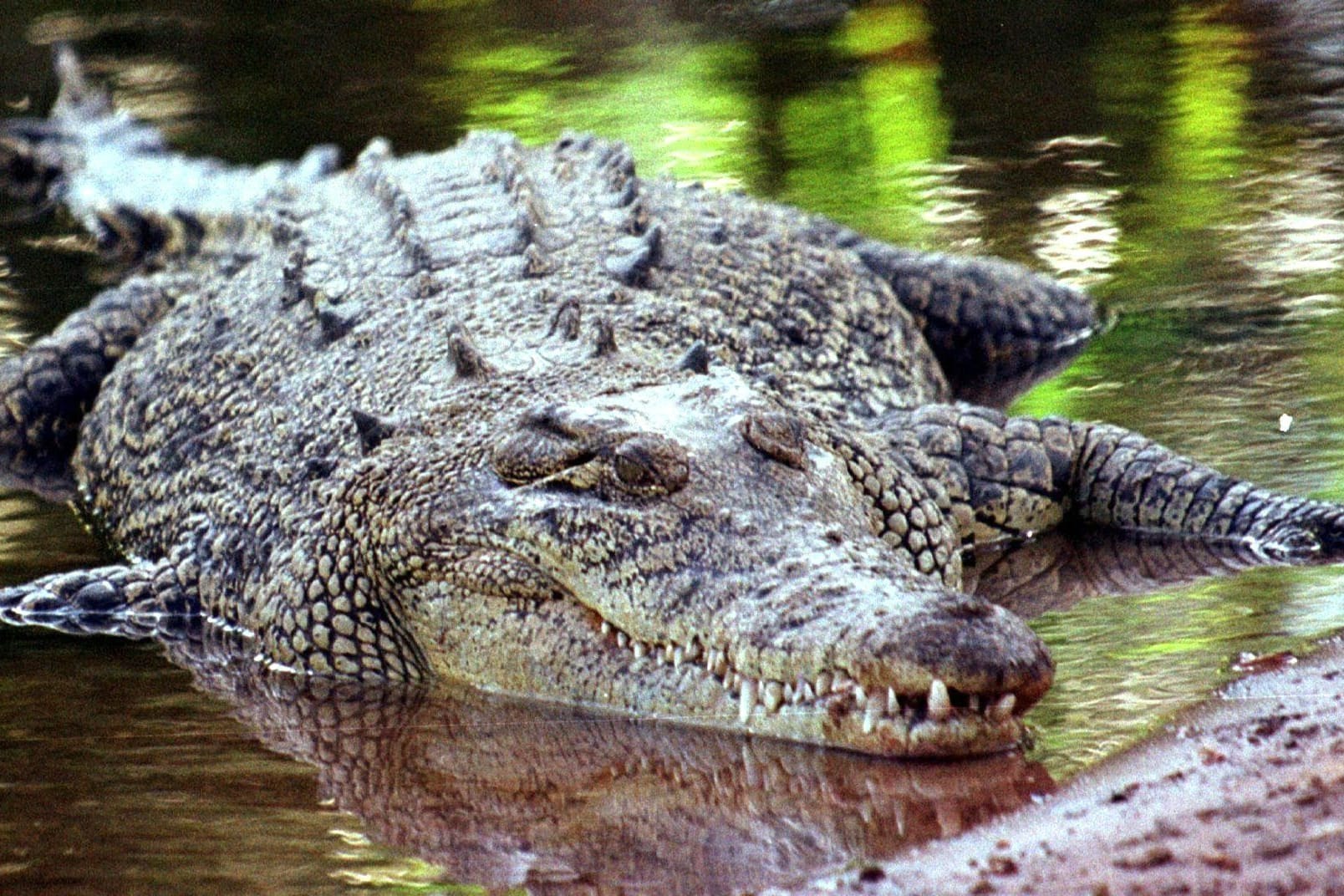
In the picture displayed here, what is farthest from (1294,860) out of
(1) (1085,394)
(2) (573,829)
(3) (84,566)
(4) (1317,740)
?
(3) (84,566)

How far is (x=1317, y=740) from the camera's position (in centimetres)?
362

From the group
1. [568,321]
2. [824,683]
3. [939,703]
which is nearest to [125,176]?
[568,321]

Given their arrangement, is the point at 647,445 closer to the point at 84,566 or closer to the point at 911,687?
the point at 911,687

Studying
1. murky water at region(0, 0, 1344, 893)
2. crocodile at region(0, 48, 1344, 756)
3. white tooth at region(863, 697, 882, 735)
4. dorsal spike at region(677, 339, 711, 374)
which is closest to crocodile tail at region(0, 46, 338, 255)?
murky water at region(0, 0, 1344, 893)

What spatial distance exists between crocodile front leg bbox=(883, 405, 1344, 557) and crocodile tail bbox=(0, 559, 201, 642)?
6.56 ft

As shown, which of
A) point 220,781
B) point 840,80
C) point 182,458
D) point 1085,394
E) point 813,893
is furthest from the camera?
point 840,80

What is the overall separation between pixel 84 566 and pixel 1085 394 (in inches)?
123

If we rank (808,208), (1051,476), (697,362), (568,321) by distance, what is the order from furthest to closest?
(808,208) < (1051,476) < (568,321) < (697,362)

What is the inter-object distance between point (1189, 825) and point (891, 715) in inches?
29.3

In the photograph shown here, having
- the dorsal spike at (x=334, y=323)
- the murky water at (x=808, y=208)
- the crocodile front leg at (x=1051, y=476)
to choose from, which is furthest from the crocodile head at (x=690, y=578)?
the dorsal spike at (x=334, y=323)

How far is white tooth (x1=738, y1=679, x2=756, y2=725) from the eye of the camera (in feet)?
13.9

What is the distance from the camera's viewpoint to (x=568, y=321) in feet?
17.9

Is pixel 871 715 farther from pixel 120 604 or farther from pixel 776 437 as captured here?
pixel 120 604

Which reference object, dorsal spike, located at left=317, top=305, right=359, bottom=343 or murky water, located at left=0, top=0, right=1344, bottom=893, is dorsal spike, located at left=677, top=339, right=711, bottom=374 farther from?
dorsal spike, located at left=317, top=305, right=359, bottom=343
